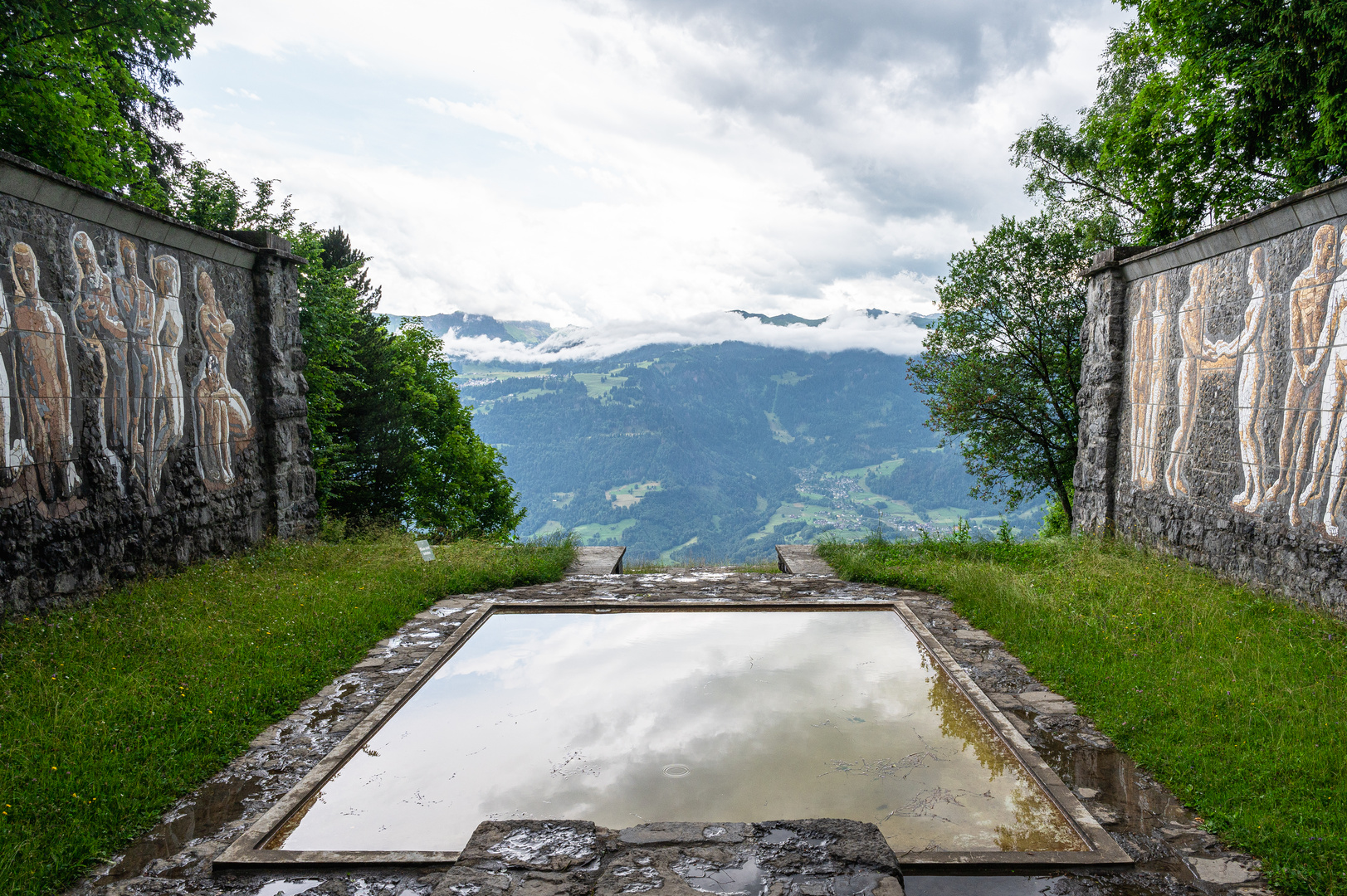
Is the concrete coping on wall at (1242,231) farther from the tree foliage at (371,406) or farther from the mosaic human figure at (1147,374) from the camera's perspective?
the tree foliage at (371,406)

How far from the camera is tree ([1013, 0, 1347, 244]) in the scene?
8469mm

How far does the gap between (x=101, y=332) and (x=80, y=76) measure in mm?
4484

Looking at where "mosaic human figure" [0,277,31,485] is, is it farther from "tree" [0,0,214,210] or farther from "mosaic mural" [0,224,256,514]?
"tree" [0,0,214,210]

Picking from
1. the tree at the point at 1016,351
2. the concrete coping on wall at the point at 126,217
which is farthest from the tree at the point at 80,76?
the tree at the point at 1016,351

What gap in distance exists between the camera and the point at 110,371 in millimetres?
5996

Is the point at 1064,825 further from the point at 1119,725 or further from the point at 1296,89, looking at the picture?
the point at 1296,89

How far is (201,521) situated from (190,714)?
3.66 m

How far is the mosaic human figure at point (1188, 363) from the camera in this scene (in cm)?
683

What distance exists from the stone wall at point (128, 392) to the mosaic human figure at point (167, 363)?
0.01 m

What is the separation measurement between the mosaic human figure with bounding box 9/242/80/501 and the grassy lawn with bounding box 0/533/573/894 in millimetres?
1019

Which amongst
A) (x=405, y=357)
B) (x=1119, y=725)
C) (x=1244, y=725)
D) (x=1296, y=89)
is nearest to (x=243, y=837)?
(x=1119, y=725)

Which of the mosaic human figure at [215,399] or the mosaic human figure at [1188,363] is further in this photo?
the mosaic human figure at [215,399]

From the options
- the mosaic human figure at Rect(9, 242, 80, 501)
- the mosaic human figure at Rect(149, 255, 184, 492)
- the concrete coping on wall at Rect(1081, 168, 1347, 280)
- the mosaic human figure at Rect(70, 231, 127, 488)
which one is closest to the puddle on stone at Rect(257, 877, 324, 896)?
the mosaic human figure at Rect(9, 242, 80, 501)

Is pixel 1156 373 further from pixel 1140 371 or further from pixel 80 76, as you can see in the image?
pixel 80 76
